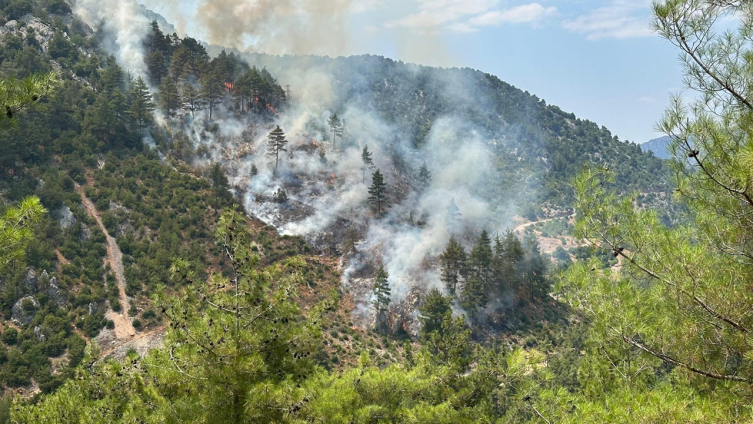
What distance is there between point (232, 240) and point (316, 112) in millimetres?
80210

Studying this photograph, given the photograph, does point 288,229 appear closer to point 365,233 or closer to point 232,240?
point 365,233

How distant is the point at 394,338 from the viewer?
165 feet

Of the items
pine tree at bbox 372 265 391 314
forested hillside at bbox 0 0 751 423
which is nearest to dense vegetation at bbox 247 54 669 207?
forested hillside at bbox 0 0 751 423

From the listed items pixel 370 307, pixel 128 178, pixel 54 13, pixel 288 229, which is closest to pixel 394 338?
pixel 370 307

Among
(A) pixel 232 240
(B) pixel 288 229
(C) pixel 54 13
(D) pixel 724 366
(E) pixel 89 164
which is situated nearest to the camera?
(D) pixel 724 366

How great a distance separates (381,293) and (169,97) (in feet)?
154

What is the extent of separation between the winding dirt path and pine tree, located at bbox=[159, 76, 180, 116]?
2248 centimetres

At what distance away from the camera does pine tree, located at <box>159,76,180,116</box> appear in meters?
71.1

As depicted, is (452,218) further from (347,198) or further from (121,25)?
(121,25)

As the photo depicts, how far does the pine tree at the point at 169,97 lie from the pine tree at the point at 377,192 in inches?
1360

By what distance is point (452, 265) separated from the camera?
2255 inches

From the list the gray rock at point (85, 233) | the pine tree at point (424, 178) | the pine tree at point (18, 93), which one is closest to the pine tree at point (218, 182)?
the gray rock at point (85, 233)

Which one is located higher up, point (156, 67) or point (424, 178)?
point (156, 67)

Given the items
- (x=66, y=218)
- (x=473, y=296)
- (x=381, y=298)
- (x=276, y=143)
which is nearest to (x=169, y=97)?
(x=276, y=143)
